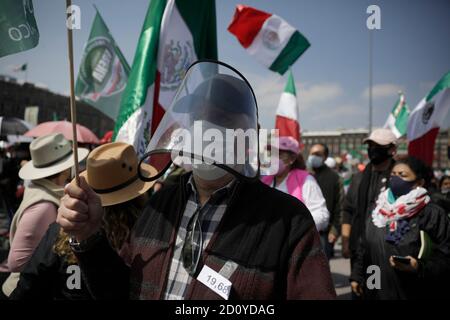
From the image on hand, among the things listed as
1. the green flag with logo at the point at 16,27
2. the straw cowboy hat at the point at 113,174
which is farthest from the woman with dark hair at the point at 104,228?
the green flag with logo at the point at 16,27

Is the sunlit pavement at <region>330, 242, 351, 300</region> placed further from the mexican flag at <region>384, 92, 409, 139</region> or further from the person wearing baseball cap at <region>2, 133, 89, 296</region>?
the mexican flag at <region>384, 92, 409, 139</region>

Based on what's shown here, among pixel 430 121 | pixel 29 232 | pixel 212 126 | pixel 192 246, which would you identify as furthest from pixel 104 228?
pixel 430 121

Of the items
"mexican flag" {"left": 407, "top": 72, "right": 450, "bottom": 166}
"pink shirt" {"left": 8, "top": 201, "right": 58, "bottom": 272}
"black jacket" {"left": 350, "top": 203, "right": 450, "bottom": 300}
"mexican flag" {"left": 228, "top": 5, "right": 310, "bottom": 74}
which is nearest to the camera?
"pink shirt" {"left": 8, "top": 201, "right": 58, "bottom": 272}

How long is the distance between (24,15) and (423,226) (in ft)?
9.06

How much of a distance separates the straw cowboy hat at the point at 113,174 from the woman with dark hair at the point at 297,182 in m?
1.76

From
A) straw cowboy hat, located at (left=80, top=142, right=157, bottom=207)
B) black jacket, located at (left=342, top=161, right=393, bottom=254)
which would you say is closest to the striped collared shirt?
straw cowboy hat, located at (left=80, top=142, right=157, bottom=207)

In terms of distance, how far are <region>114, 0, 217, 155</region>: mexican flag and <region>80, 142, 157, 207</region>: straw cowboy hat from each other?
75cm

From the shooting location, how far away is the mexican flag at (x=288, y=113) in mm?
4844

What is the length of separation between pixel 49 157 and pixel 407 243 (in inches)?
109

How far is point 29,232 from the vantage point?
200cm

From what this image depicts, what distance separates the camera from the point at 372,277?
8.56 ft

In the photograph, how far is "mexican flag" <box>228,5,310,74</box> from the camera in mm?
5164

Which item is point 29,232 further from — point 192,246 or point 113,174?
point 192,246

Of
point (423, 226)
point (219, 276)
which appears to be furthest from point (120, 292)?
point (423, 226)
